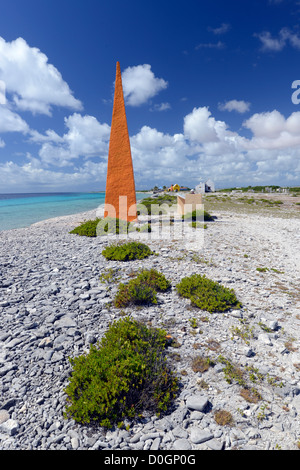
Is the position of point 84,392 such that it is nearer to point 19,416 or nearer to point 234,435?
point 19,416

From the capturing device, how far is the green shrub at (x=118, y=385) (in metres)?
3.09

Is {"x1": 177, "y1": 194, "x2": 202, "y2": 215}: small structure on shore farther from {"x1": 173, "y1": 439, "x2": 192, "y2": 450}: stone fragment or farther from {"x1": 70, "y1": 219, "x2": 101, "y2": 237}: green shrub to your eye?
{"x1": 173, "y1": 439, "x2": 192, "y2": 450}: stone fragment

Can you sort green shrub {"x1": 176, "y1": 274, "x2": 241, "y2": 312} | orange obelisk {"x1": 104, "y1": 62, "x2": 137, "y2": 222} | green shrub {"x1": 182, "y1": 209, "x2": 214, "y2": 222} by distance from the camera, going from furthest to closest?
green shrub {"x1": 182, "y1": 209, "x2": 214, "y2": 222} < orange obelisk {"x1": 104, "y1": 62, "x2": 137, "y2": 222} < green shrub {"x1": 176, "y1": 274, "x2": 241, "y2": 312}

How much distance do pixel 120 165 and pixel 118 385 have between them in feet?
56.0

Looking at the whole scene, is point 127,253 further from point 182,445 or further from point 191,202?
point 191,202

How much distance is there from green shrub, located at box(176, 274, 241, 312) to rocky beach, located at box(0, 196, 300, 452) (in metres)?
0.23

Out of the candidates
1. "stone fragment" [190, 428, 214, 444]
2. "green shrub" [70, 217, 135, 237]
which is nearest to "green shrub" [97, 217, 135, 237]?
"green shrub" [70, 217, 135, 237]

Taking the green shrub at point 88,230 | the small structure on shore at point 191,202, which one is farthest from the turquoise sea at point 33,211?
the small structure on shore at point 191,202

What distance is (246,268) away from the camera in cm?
916

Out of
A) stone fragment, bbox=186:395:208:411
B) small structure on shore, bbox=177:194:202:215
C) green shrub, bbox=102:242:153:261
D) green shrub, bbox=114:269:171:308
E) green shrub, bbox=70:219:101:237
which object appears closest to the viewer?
stone fragment, bbox=186:395:208:411

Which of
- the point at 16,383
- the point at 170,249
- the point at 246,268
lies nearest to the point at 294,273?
the point at 246,268

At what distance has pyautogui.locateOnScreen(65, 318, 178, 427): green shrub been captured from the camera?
3092 mm

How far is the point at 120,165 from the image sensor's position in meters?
18.2
